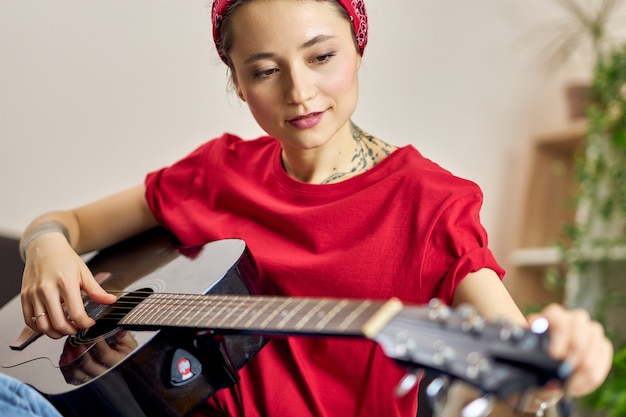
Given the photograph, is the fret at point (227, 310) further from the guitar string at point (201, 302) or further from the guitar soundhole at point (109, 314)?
the guitar soundhole at point (109, 314)

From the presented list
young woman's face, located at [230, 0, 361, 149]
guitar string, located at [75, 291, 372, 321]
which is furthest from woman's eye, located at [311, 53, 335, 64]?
guitar string, located at [75, 291, 372, 321]

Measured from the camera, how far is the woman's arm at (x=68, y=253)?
1.08 metres

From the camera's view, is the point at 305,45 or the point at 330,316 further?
the point at 305,45

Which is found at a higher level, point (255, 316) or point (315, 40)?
point (315, 40)

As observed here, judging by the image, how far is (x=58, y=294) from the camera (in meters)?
1.10

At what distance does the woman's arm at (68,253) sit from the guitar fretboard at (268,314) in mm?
142

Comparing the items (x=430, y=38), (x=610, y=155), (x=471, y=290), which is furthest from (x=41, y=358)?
(x=610, y=155)

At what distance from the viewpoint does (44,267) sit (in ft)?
3.74

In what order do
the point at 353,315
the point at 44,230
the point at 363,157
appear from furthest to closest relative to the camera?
the point at 44,230 → the point at 363,157 → the point at 353,315

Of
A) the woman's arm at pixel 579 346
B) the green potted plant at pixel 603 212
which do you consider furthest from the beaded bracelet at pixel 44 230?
the green potted plant at pixel 603 212

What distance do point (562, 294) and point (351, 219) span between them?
62.3 inches

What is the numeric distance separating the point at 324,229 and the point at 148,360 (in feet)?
1.10

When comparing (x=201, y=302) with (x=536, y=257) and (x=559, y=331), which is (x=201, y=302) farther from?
(x=536, y=257)

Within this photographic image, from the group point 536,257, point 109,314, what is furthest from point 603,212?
point 109,314
